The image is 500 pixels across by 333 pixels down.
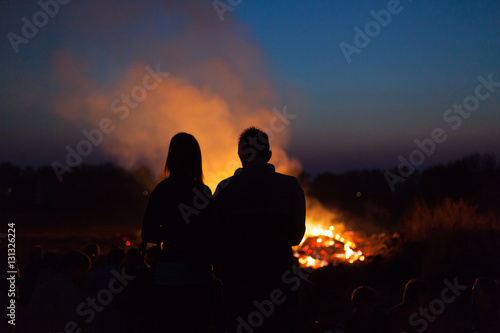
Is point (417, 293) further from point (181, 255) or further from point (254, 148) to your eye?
point (181, 255)

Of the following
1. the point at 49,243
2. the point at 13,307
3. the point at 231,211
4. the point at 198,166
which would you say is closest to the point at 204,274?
the point at 231,211

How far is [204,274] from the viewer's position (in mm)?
2746

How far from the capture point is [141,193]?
52.4 meters

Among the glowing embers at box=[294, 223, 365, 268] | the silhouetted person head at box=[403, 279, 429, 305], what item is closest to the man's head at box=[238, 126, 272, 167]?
the silhouetted person head at box=[403, 279, 429, 305]

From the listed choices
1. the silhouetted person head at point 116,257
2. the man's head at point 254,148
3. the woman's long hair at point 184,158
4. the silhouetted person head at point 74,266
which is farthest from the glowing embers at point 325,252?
the woman's long hair at point 184,158

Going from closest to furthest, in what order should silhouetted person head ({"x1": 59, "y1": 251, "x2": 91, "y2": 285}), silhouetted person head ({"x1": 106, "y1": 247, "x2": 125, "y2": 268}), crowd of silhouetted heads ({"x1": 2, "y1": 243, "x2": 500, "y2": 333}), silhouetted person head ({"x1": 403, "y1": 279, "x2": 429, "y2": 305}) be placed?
crowd of silhouetted heads ({"x1": 2, "y1": 243, "x2": 500, "y2": 333}) < silhouetted person head ({"x1": 59, "y1": 251, "x2": 91, "y2": 285}) < silhouetted person head ({"x1": 403, "y1": 279, "x2": 429, "y2": 305}) < silhouetted person head ({"x1": 106, "y1": 247, "x2": 125, "y2": 268})

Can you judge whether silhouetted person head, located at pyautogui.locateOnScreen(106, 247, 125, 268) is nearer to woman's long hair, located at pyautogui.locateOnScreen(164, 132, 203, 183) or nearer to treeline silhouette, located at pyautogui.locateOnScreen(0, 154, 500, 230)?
woman's long hair, located at pyautogui.locateOnScreen(164, 132, 203, 183)

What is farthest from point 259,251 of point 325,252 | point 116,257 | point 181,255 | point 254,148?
point 325,252

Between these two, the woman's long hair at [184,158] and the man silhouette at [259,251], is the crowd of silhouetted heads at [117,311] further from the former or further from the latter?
the woman's long hair at [184,158]

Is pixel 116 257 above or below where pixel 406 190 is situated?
below

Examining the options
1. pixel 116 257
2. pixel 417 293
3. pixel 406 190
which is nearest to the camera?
pixel 417 293

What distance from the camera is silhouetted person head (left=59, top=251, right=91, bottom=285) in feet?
14.8

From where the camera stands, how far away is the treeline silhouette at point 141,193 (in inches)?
1439

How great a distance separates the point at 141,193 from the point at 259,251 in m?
51.3
